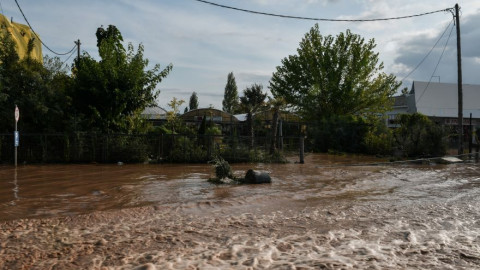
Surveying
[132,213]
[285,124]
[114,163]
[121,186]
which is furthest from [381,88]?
[132,213]

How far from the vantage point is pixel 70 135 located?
16.6 metres

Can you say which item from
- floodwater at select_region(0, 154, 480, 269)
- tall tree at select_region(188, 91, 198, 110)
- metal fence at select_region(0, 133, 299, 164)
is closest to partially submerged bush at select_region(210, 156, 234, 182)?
floodwater at select_region(0, 154, 480, 269)

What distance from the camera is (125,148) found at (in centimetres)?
1689

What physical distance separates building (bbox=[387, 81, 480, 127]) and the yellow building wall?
30.5 metres

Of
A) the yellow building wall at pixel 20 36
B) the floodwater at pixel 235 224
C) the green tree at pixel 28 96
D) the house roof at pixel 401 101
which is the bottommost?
the floodwater at pixel 235 224

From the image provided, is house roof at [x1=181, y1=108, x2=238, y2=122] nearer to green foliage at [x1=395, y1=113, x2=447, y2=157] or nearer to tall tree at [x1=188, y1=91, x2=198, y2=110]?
green foliage at [x1=395, y1=113, x2=447, y2=157]

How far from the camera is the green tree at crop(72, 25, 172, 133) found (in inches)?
693

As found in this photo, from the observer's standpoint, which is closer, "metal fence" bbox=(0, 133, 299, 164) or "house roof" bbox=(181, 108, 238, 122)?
"metal fence" bbox=(0, 133, 299, 164)

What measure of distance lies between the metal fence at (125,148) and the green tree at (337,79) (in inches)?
679

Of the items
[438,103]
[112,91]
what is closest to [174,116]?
[112,91]

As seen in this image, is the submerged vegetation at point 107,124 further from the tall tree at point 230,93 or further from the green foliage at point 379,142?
the tall tree at point 230,93

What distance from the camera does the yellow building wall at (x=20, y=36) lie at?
20.4 meters

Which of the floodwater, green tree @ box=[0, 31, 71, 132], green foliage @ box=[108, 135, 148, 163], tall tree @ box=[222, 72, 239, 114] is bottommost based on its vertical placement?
the floodwater

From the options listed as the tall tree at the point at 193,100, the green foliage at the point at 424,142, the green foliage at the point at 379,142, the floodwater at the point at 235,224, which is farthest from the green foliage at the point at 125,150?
the tall tree at the point at 193,100
